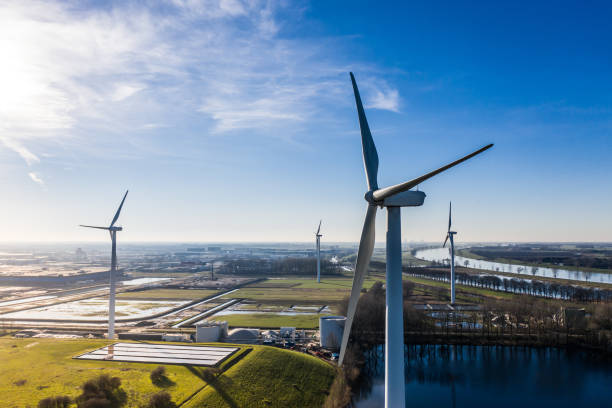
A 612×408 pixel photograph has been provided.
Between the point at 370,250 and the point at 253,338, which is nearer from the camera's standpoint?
the point at 370,250

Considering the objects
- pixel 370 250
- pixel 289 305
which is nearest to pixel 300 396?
pixel 370 250

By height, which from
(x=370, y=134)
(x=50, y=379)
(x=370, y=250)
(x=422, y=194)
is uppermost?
(x=370, y=134)

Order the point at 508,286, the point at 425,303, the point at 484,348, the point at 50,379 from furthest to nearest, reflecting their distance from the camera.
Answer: the point at 508,286, the point at 425,303, the point at 484,348, the point at 50,379

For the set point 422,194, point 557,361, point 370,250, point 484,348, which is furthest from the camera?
point 484,348

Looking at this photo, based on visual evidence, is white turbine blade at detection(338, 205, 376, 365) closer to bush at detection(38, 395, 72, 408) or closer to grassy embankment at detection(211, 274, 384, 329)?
bush at detection(38, 395, 72, 408)

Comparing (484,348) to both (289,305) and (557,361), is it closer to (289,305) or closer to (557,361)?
(557,361)

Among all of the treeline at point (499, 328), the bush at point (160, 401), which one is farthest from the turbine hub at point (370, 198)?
the treeline at point (499, 328)
